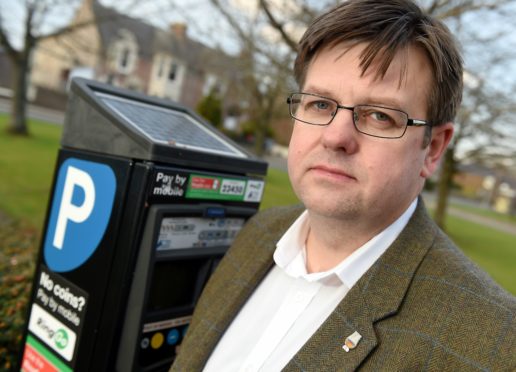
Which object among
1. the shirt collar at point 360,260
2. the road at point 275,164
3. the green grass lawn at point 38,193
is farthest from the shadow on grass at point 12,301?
the road at point 275,164

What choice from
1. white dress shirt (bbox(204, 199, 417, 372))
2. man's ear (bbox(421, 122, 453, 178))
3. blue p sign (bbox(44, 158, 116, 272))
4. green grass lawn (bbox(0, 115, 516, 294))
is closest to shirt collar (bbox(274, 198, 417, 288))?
white dress shirt (bbox(204, 199, 417, 372))

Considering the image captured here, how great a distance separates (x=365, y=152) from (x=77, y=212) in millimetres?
1319

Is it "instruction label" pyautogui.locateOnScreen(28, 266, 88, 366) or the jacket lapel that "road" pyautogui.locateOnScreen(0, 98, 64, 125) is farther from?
the jacket lapel

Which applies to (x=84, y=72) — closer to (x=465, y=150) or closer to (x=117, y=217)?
(x=465, y=150)

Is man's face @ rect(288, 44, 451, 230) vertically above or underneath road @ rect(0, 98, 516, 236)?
above

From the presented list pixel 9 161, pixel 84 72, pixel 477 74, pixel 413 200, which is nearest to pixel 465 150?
pixel 477 74

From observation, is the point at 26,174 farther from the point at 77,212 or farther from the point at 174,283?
the point at 174,283

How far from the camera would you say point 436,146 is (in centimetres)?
157

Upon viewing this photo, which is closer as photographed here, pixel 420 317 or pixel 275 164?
pixel 420 317

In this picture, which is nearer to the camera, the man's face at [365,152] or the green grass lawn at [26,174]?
the man's face at [365,152]

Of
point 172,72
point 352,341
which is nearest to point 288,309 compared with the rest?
point 352,341

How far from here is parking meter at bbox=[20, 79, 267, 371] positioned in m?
1.89

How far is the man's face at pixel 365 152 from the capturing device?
1415 mm

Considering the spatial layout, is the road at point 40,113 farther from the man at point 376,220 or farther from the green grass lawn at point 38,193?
the man at point 376,220
